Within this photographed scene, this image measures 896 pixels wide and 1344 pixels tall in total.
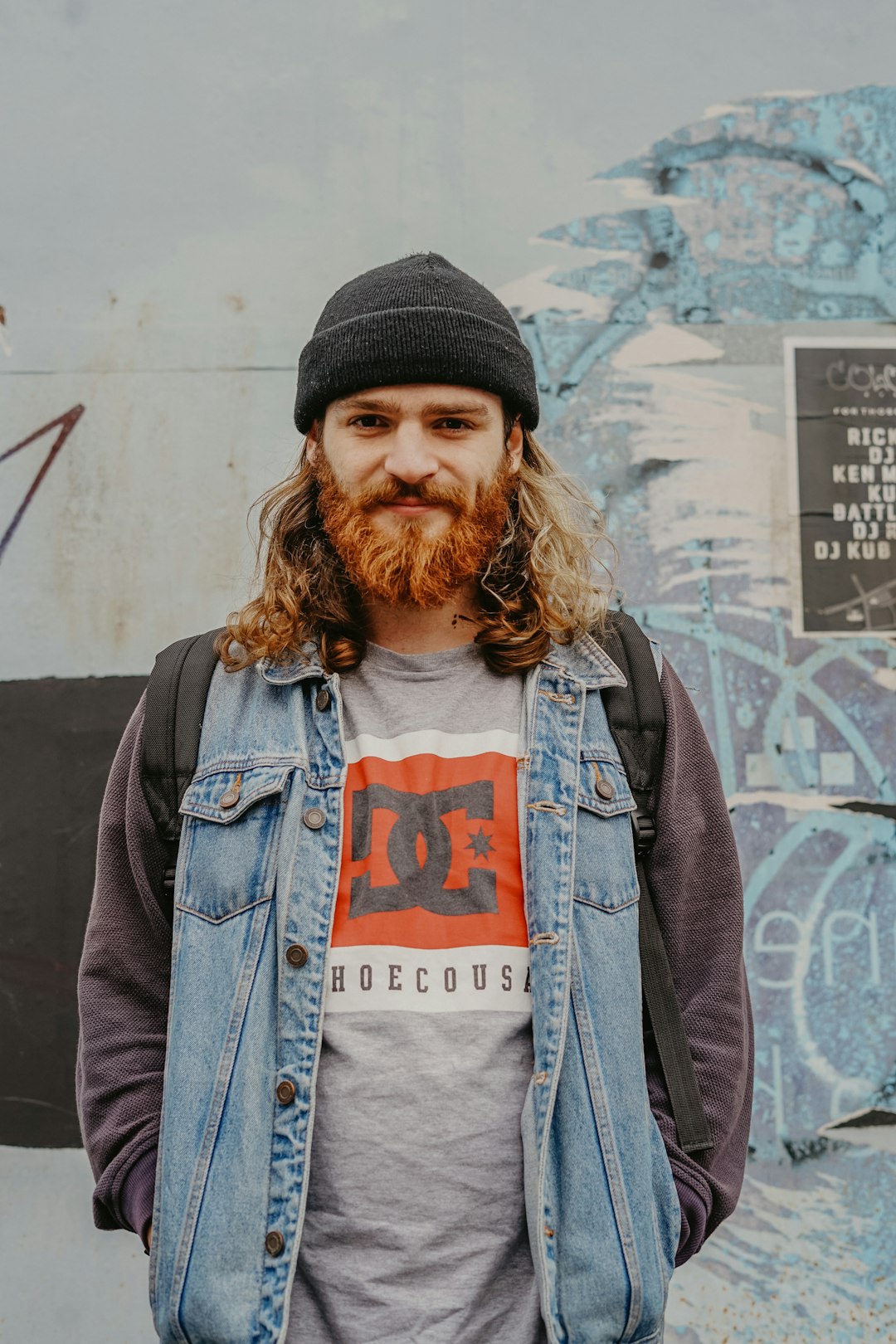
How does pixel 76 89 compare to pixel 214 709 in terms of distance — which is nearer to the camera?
pixel 214 709

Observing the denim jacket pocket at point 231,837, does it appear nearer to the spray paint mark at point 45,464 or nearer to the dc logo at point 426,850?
the dc logo at point 426,850

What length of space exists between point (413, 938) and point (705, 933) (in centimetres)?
51

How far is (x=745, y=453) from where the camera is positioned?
9.50ft

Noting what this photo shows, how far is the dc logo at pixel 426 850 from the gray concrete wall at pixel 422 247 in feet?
4.75

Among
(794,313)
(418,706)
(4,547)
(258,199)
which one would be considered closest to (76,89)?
(258,199)

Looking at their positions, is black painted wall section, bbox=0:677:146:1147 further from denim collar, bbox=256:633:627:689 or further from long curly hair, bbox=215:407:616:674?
denim collar, bbox=256:633:627:689

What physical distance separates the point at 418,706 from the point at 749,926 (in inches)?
60.5

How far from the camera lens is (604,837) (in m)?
1.57

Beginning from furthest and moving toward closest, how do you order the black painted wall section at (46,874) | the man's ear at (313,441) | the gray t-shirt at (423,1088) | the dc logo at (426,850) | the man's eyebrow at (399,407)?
the black painted wall section at (46,874), the man's ear at (313,441), the man's eyebrow at (399,407), the dc logo at (426,850), the gray t-shirt at (423,1088)

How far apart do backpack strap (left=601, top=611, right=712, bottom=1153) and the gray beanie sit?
52 cm

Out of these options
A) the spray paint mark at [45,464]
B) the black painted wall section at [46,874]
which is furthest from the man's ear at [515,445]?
the spray paint mark at [45,464]

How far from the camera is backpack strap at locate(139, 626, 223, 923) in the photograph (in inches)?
64.3

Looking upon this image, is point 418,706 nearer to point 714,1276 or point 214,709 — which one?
point 214,709

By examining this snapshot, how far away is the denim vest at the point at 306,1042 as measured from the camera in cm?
138
